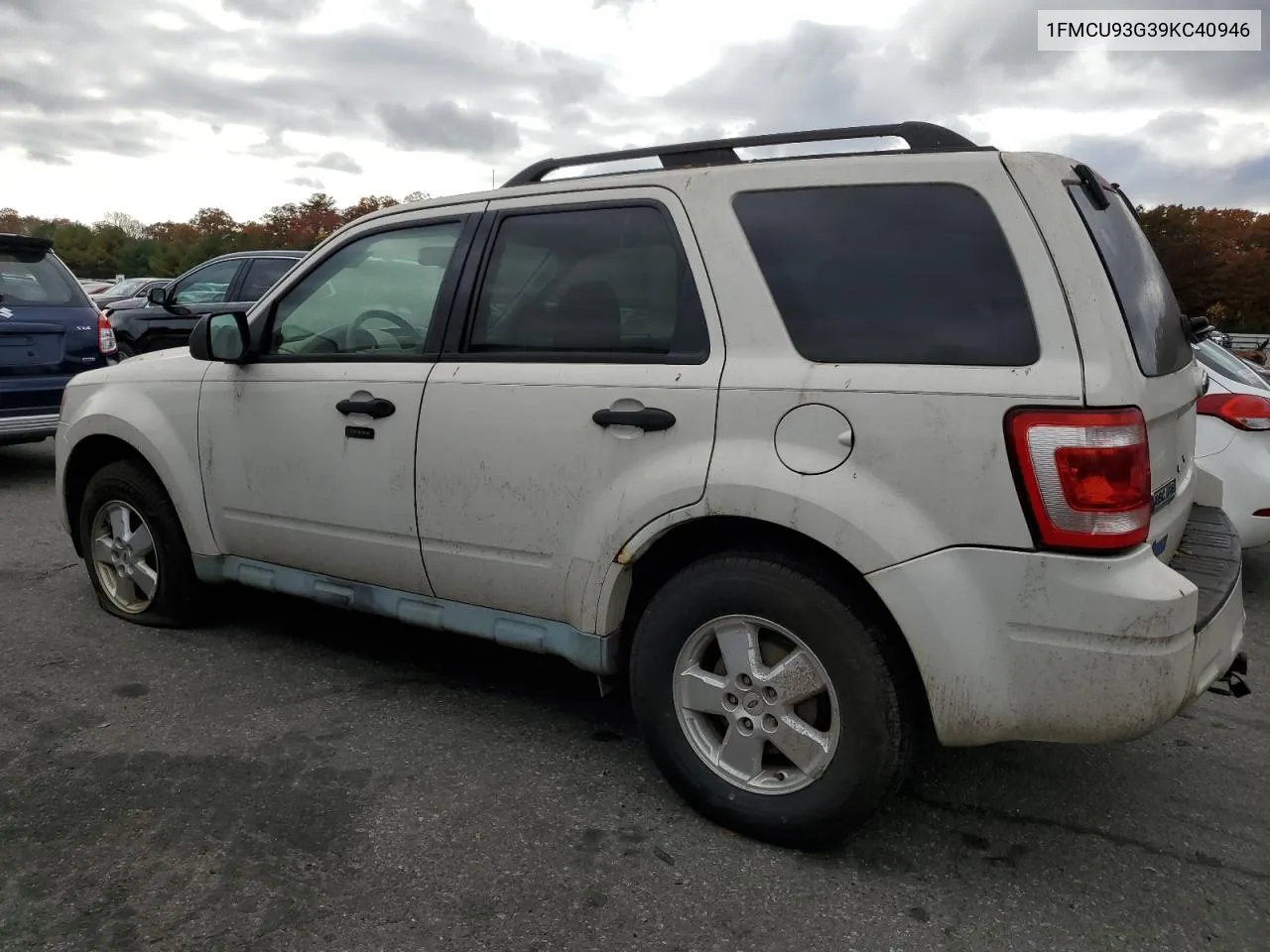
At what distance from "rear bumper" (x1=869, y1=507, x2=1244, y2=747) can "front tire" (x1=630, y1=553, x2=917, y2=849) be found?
0.14 metres

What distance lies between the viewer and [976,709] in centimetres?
251

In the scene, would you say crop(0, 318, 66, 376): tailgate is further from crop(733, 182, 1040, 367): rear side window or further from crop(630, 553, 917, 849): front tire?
crop(733, 182, 1040, 367): rear side window

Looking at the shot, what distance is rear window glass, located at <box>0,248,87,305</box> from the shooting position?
7.75 m

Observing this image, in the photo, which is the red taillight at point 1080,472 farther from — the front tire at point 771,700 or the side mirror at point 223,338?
the side mirror at point 223,338

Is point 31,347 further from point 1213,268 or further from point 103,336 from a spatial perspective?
point 1213,268

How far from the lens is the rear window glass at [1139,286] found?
2553 mm

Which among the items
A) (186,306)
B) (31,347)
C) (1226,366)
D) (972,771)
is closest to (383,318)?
(972,771)

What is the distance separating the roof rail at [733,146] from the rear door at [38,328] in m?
5.60

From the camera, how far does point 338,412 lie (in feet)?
11.8

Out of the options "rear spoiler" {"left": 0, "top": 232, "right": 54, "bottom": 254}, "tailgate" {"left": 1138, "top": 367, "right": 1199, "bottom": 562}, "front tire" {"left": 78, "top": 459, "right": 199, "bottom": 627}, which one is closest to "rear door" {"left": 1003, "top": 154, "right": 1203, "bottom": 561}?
"tailgate" {"left": 1138, "top": 367, "right": 1199, "bottom": 562}

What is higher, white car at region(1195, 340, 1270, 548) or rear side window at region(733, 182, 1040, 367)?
rear side window at region(733, 182, 1040, 367)

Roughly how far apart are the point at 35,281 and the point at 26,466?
1735mm

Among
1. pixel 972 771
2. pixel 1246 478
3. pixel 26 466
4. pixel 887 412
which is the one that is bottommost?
pixel 26 466

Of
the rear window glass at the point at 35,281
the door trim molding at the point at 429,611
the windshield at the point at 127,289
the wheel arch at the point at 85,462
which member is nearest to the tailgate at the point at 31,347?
the rear window glass at the point at 35,281
